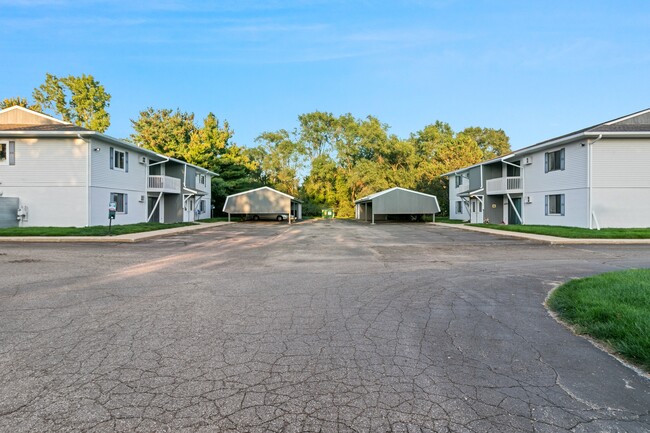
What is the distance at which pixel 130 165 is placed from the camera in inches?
1072

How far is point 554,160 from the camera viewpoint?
1017 inches

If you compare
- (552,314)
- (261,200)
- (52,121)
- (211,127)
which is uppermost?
(211,127)

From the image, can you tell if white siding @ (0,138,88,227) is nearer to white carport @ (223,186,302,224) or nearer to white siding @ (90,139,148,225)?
white siding @ (90,139,148,225)

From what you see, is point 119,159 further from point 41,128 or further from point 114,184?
point 41,128

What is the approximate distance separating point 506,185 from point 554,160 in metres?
4.87

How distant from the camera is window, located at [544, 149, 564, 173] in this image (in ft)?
82.4

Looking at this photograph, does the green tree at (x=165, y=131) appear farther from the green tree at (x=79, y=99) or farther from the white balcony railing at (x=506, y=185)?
the white balcony railing at (x=506, y=185)

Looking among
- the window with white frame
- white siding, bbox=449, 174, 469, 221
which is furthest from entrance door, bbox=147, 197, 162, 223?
white siding, bbox=449, 174, 469, 221

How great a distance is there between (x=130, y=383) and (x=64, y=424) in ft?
2.14

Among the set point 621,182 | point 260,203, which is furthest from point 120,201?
point 621,182

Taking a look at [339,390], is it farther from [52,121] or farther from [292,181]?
[292,181]

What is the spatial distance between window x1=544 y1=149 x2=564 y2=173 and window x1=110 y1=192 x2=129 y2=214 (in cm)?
2777

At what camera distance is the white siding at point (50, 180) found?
73.5 feet

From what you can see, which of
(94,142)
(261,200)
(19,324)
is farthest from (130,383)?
(261,200)
